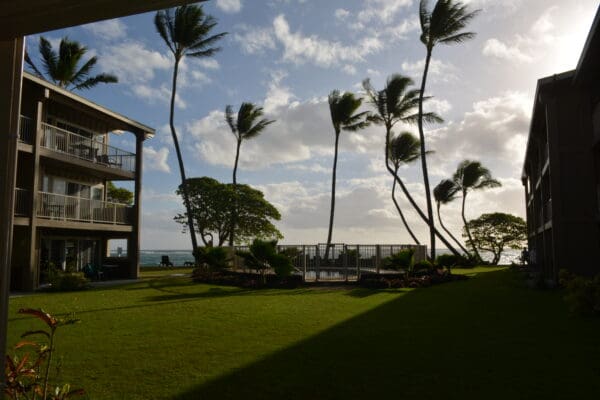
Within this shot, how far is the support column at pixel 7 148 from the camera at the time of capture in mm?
2205

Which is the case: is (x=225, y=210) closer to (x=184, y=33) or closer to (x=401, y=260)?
(x=184, y=33)

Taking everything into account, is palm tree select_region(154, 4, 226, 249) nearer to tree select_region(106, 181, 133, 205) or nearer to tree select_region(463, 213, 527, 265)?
tree select_region(106, 181, 133, 205)

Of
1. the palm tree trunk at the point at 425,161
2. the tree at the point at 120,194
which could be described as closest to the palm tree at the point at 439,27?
the palm tree trunk at the point at 425,161

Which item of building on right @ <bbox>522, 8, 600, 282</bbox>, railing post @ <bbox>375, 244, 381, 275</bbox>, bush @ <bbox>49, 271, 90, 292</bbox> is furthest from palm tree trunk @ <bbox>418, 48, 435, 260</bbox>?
bush @ <bbox>49, 271, 90, 292</bbox>

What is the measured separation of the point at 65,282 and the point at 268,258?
7711 millimetres

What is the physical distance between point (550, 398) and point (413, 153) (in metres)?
35.4

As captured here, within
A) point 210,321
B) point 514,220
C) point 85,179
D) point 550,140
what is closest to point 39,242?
point 85,179

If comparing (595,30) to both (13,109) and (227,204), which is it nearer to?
(13,109)

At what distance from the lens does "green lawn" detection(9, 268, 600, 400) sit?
5.22 metres

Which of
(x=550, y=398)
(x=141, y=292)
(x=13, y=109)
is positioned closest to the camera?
(x=13, y=109)

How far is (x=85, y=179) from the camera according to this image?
2192 cm

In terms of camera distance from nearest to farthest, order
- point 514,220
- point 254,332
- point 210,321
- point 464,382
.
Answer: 1. point 464,382
2. point 254,332
3. point 210,321
4. point 514,220

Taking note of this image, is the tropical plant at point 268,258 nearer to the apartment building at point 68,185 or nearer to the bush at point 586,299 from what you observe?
the apartment building at point 68,185

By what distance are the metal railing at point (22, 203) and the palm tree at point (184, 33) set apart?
11304 mm
